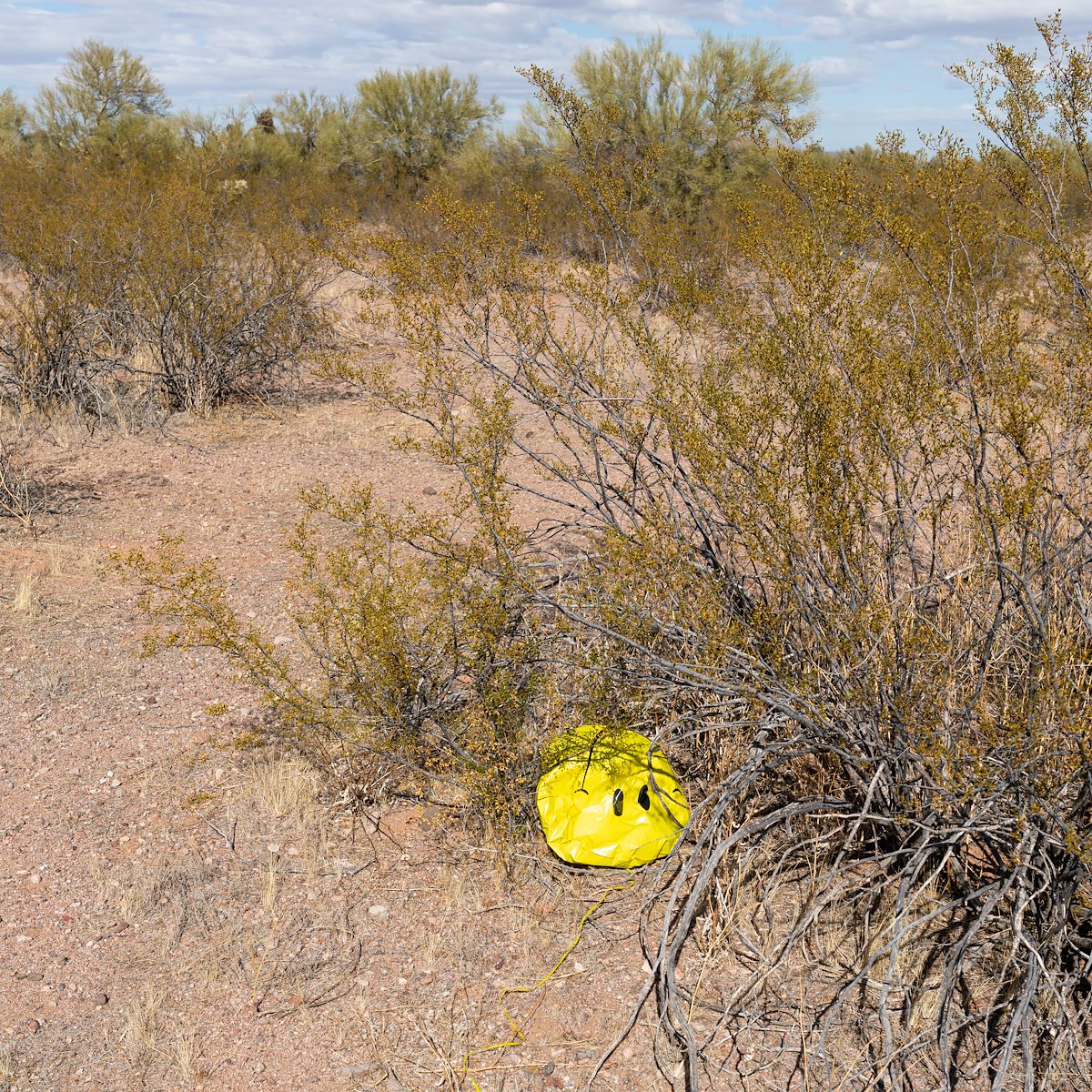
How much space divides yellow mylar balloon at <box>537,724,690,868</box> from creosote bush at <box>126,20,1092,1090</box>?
4.8 inches

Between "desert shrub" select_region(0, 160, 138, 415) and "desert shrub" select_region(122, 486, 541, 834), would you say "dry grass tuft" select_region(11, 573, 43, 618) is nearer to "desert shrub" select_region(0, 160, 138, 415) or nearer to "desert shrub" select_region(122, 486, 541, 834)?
"desert shrub" select_region(122, 486, 541, 834)

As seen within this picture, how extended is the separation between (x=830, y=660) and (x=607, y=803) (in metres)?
0.95

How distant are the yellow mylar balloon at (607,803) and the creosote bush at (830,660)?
12cm

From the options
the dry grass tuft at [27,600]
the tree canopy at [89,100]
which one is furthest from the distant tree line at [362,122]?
the dry grass tuft at [27,600]

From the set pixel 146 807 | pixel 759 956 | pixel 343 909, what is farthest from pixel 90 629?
pixel 759 956

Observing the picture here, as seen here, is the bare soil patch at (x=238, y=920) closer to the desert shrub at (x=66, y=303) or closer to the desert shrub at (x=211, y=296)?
the desert shrub at (x=66, y=303)

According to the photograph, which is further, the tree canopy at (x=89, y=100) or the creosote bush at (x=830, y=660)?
the tree canopy at (x=89, y=100)

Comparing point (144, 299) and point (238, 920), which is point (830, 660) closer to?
point (238, 920)

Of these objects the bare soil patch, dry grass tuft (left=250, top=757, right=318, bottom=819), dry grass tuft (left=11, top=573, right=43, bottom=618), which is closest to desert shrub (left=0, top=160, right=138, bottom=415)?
dry grass tuft (left=11, top=573, right=43, bottom=618)

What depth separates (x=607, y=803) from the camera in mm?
3580

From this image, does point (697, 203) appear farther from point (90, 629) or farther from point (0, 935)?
point (0, 935)

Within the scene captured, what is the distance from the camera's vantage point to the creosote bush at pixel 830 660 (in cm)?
282

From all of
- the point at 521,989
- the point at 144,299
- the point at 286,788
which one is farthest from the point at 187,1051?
the point at 144,299

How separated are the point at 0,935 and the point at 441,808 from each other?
58.0 inches
